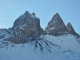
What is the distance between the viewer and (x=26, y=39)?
617 feet

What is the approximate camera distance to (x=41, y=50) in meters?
182

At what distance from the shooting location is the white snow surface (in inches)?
6811

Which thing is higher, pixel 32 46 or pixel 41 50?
pixel 32 46

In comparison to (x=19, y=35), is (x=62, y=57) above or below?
below

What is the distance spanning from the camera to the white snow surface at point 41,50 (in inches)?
6811

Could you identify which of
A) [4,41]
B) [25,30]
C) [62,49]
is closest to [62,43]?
[62,49]

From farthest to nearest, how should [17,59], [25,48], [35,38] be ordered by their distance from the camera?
[35,38], [25,48], [17,59]

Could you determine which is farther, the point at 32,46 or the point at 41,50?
the point at 32,46

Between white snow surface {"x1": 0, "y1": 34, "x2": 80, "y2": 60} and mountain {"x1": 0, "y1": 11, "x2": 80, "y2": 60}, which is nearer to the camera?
white snow surface {"x1": 0, "y1": 34, "x2": 80, "y2": 60}

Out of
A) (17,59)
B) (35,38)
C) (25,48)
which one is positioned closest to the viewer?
(17,59)

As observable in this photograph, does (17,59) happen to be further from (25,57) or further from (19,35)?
(19,35)

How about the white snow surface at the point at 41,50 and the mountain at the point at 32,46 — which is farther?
the mountain at the point at 32,46

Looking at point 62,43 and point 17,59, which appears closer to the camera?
point 17,59

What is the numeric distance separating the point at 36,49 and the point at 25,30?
57.9 ft
